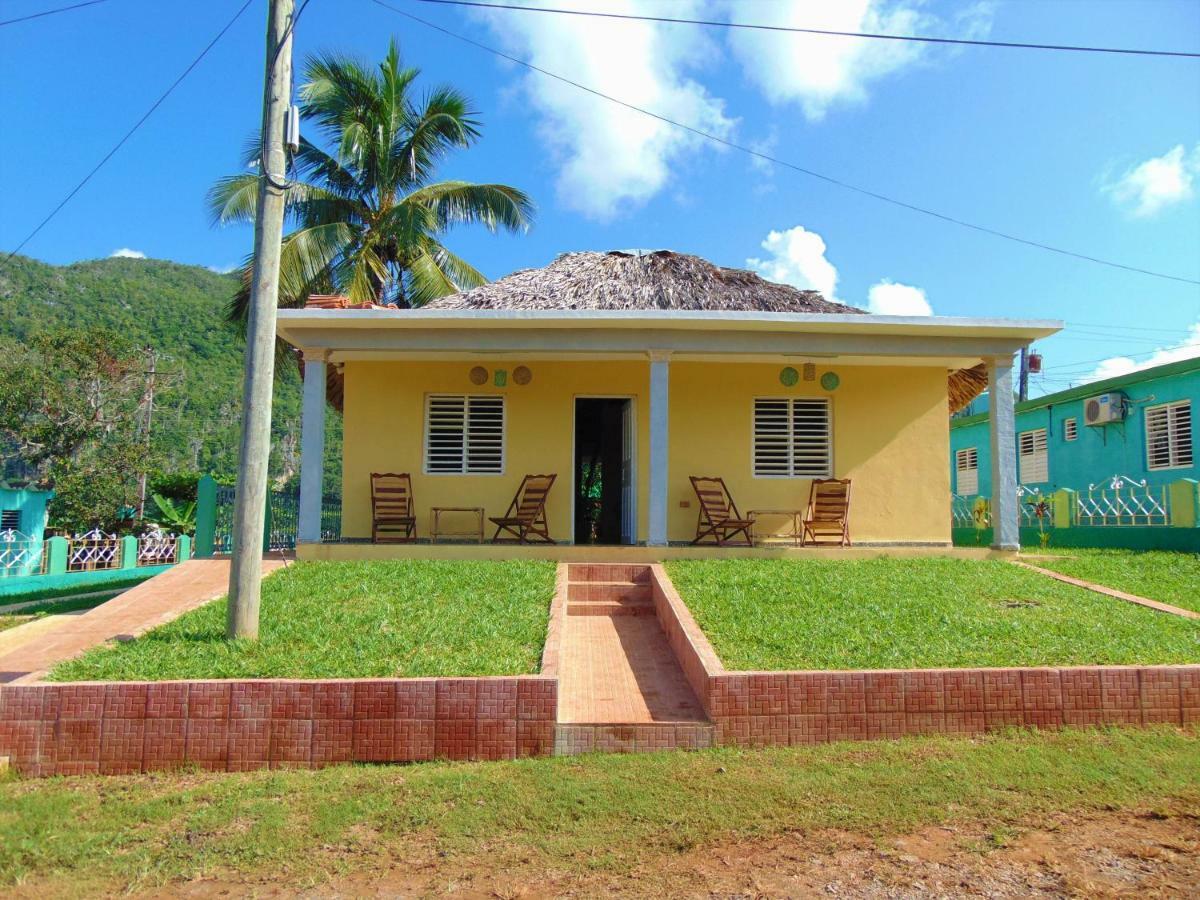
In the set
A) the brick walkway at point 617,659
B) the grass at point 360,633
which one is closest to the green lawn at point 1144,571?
the brick walkway at point 617,659

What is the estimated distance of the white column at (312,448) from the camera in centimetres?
965

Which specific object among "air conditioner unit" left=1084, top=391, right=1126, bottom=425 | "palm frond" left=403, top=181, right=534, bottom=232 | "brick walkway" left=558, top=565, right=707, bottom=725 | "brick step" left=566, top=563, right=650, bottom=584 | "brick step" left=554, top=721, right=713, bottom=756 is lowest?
"brick step" left=554, top=721, right=713, bottom=756

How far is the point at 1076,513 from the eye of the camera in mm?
13477

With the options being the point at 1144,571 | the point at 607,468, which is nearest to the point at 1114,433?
the point at 1144,571

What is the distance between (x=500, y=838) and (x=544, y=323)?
6.65 metres

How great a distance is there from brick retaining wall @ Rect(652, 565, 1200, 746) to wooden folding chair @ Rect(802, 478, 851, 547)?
504cm

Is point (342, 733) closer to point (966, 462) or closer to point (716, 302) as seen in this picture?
point (716, 302)

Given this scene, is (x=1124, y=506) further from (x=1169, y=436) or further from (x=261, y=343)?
(x=261, y=343)

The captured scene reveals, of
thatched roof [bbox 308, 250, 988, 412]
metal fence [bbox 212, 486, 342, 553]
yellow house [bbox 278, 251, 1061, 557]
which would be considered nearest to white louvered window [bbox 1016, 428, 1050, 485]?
thatched roof [bbox 308, 250, 988, 412]

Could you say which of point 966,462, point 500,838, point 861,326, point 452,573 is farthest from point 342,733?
point 966,462

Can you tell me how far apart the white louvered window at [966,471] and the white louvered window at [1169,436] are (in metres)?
5.49

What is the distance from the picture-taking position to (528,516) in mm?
10727

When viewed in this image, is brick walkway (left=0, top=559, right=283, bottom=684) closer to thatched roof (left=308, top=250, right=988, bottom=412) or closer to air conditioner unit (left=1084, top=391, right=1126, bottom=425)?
thatched roof (left=308, top=250, right=988, bottom=412)

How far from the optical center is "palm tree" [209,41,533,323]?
631 inches
